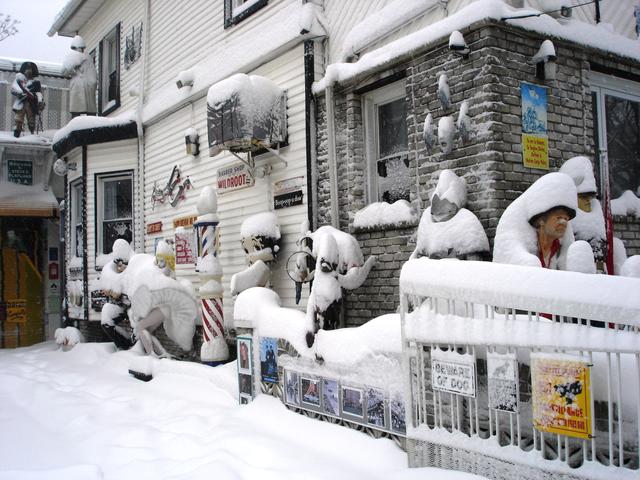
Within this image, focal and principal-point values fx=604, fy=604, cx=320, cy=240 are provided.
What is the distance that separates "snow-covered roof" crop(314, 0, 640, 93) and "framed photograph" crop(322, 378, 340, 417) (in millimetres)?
3461

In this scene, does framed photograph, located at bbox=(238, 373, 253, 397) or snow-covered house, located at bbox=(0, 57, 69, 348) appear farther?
snow-covered house, located at bbox=(0, 57, 69, 348)

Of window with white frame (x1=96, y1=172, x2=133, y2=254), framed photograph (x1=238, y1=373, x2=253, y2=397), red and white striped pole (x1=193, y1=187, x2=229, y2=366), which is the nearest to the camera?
framed photograph (x1=238, y1=373, x2=253, y2=397)

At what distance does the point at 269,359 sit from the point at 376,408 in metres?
1.78

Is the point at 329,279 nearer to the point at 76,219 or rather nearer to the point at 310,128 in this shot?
the point at 310,128

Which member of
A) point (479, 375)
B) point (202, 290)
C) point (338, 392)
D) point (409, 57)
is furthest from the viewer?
point (202, 290)

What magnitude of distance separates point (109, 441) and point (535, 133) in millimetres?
4960

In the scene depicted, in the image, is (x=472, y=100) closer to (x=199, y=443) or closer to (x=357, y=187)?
(x=357, y=187)

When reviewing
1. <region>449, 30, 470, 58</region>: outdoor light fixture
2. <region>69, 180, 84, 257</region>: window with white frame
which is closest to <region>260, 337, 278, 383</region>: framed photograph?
<region>449, 30, 470, 58</region>: outdoor light fixture

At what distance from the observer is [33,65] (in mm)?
14961

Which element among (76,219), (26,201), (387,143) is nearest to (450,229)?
(387,143)

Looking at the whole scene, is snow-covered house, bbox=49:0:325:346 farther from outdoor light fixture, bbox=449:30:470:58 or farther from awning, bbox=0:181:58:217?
outdoor light fixture, bbox=449:30:470:58

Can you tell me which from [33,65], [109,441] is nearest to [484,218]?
[109,441]

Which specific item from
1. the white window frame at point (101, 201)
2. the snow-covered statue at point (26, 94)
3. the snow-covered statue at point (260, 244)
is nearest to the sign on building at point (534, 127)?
the snow-covered statue at point (260, 244)

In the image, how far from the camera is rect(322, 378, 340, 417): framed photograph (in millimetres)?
5066
